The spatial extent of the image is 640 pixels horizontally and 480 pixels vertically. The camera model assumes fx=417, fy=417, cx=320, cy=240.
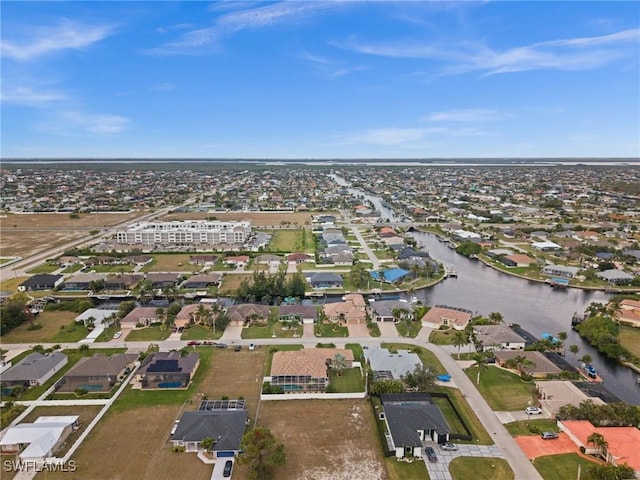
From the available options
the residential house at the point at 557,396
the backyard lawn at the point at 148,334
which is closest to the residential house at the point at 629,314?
the residential house at the point at 557,396

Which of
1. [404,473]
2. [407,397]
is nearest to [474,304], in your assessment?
[407,397]

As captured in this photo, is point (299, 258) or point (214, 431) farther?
point (299, 258)

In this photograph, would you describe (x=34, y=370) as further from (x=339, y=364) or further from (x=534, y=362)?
(x=534, y=362)

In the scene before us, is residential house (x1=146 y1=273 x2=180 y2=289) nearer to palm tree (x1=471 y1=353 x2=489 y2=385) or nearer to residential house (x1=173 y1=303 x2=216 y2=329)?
residential house (x1=173 y1=303 x2=216 y2=329)

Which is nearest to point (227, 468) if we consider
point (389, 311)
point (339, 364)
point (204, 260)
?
point (339, 364)

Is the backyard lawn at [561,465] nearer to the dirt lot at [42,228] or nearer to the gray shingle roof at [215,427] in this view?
the gray shingle roof at [215,427]
